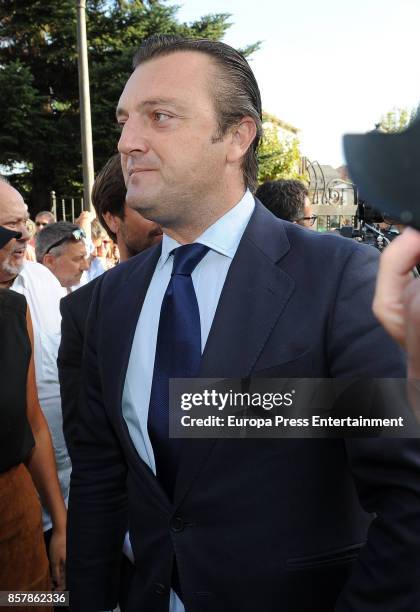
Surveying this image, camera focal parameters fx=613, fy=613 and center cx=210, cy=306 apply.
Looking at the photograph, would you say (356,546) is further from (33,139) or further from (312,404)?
(33,139)

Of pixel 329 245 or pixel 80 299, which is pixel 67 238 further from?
pixel 329 245

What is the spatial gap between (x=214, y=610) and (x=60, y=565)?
44.9 inches

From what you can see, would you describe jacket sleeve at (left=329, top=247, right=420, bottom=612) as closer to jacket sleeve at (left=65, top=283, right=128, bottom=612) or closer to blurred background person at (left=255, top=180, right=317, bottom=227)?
jacket sleeve at (left=65, top=283, right=128, bottom=612)

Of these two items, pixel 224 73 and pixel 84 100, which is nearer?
pixel 224 73

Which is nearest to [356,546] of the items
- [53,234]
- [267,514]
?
[267,514]

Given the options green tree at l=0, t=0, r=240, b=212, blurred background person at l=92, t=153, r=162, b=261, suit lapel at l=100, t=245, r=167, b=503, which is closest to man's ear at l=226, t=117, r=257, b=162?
suit lapel at l=100, t=245, r=167, b=503

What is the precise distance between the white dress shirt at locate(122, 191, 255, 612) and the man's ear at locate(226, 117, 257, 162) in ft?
0.38

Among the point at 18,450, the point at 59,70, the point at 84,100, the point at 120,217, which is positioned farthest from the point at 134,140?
the point at 59,70

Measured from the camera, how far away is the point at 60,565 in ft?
7.71

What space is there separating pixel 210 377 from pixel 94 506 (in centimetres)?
63

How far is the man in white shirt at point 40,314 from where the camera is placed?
8.99 ft

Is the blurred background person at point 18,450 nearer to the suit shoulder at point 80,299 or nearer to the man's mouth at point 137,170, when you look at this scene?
the suit shoulder at point 80,299

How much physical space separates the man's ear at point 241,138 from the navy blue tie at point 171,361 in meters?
0.38

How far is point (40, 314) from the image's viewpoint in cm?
288
